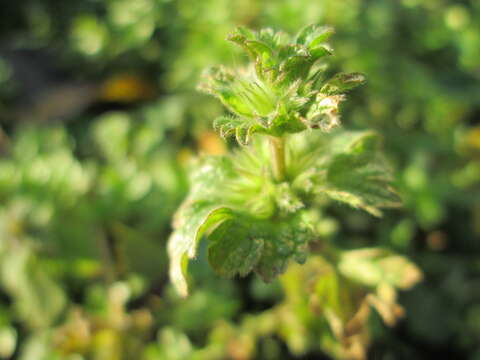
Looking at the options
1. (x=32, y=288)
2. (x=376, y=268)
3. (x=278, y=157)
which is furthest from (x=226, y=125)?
(x=32, y=288)

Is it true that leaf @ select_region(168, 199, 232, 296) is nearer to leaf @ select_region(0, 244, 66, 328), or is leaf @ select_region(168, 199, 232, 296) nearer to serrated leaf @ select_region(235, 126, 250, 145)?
Answer: serrated leaf @ select_region(235, 126, 250, 145)

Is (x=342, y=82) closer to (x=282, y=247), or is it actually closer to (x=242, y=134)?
(x=242, y=134)

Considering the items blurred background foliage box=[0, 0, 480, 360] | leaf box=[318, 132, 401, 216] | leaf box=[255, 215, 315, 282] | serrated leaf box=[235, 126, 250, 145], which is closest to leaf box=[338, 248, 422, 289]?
blurred background foliage box=[0, 0, 480, 360]

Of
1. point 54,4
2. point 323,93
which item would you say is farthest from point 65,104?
point 323,93

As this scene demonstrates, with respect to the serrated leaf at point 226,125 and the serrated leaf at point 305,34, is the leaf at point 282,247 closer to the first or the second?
the serrated leaf at point 226,125

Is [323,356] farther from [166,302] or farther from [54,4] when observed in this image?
[54,4]

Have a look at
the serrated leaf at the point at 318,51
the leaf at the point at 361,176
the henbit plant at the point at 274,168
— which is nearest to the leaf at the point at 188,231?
the henbit plant at the point at 274,168
